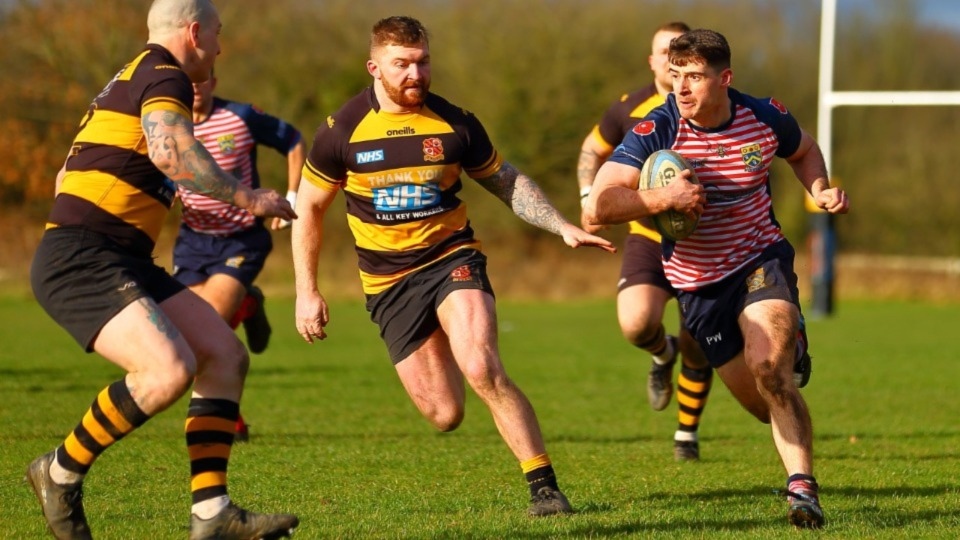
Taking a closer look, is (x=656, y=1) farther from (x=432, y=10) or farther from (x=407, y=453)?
(x=407, y=453)

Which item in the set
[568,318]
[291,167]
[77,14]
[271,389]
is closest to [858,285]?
[568,318]

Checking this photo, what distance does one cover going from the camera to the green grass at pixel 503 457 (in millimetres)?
5691

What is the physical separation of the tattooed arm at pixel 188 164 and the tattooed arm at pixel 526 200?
1.49m

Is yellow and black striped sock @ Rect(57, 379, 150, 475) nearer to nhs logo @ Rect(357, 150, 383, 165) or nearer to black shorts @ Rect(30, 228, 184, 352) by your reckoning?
black shorts @ Rect(30, 228, 184, 352)

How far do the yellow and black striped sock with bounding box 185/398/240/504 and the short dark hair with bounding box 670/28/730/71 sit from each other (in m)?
2.47

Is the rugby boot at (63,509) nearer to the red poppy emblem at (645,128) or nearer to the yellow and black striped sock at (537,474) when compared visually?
the yellow and black striped sock at (537,474)

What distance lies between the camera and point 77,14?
93.4 ft

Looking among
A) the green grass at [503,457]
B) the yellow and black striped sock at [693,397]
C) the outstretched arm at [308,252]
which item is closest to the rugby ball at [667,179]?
the green grass at [503,457]

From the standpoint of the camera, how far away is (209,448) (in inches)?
198

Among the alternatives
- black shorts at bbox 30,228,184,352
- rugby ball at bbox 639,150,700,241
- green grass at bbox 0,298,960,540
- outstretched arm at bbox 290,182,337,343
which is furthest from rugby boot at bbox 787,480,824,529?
black shorts at bbox 30,228,184,352

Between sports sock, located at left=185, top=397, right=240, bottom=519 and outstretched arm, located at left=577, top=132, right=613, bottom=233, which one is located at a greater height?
sports sock, located at left=185, top=397, right=240, bottom=519

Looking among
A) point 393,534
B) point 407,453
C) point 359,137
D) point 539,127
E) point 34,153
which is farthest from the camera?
point 539,127

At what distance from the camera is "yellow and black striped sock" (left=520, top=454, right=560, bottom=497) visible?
5797 mm

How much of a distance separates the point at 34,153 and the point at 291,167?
21.1m
